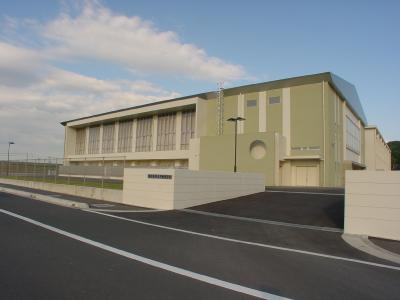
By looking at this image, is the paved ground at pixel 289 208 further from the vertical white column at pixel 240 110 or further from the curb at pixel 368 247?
the vertical white column at pixel 240 110

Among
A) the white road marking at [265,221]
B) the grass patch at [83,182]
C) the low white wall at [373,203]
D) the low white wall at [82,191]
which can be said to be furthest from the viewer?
the grass patch at [83,182]

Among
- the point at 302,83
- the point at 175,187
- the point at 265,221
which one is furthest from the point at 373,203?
the point at 302,83

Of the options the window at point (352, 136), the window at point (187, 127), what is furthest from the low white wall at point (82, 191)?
the window at point (352, 136)

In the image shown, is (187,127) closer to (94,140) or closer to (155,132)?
(155,132)

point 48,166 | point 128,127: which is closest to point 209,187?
point 48,166

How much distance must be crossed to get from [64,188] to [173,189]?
11379 millimetres

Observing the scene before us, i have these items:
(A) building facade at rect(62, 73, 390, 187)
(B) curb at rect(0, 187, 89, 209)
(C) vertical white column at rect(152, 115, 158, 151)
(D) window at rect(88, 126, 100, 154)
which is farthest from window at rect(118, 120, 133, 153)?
(B) curb at rect(0, 187, 89, 209)

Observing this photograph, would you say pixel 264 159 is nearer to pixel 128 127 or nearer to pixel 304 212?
pixel 304 212

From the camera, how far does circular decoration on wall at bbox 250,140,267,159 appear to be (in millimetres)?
37500

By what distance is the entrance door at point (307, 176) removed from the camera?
37.1m

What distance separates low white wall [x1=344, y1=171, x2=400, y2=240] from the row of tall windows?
122 ft

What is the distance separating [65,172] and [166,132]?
83.7 feet

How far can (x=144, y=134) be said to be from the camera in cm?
5619

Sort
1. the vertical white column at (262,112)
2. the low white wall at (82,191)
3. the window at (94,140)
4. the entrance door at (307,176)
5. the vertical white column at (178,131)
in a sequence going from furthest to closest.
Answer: the window at (94,140) < the vertical white column at (178,131) < the vertical white column at (262,112) < the entrance door at (307,176) < the low white wall at (82,191)
